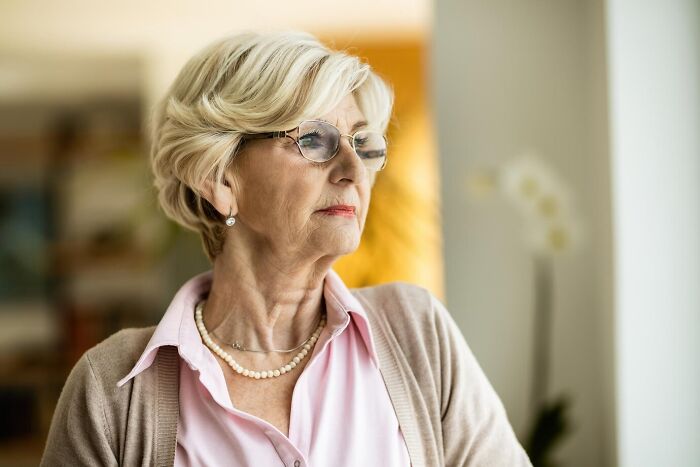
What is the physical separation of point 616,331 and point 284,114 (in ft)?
4.82

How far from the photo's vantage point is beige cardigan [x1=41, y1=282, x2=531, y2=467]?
1204 millimetres

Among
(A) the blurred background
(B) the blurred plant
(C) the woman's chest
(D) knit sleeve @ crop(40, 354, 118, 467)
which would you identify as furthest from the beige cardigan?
(B) the blurred plant

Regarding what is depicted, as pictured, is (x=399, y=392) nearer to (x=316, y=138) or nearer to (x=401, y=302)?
(x=401, y=302)

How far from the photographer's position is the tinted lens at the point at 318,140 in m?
1.25

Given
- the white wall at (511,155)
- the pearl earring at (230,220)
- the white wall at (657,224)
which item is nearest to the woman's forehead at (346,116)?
the pearl earring at (230,220)

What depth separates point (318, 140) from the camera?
1252mm

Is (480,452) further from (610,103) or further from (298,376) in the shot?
(610,103)

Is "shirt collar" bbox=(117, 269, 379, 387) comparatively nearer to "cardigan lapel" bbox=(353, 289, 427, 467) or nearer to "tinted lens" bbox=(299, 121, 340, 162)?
"cardigan lapel" bbox=(353, 289, 427, 467)

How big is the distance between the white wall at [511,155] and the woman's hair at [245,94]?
5.03ft

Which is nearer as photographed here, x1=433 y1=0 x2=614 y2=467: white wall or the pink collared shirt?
the pink collared shirt

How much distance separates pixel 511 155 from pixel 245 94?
1.75 metres

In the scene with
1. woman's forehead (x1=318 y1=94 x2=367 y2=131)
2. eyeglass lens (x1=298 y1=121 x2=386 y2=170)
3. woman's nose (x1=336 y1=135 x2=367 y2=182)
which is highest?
woman's forehead (x1=318 y1=94 x2=367 y2=131)

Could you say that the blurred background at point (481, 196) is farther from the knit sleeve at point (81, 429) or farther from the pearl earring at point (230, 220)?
the knit sleeve at point (81, 429)

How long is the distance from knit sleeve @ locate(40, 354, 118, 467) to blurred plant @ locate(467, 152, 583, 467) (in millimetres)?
1759
